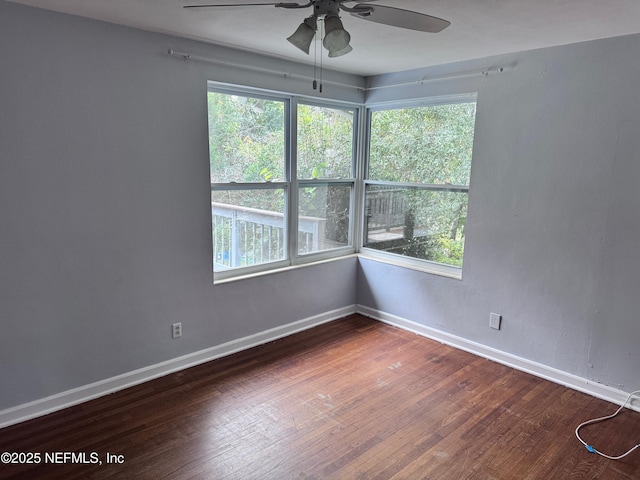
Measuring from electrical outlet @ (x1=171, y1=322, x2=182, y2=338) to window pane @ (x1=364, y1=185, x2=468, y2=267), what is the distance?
207 centimetres

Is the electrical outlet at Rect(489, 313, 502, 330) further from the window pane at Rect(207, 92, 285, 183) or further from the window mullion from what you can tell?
the window pane at Rect(207, 92, 285, 183)

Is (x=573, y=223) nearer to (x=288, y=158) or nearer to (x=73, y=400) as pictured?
(x=288, y=158)

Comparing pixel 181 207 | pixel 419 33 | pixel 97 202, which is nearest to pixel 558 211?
pixel 419 33

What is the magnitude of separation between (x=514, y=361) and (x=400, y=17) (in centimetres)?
262

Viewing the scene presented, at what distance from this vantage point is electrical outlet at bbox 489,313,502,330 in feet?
10.9

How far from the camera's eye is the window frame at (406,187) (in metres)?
3.51

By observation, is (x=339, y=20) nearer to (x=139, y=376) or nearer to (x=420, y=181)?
(x=420, y=181)

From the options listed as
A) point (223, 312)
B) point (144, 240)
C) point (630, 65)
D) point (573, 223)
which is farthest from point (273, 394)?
point (630, 65)

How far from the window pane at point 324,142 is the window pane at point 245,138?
0.22 meters

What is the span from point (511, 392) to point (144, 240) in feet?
8.76

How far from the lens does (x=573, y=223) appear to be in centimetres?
286

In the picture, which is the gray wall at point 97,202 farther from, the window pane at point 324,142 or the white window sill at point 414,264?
the white window sill at point 414,264

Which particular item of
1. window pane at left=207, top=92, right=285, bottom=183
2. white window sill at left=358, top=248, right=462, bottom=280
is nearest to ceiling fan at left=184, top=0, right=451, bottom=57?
window pane at left=207, top=92, right=285, bottom=183

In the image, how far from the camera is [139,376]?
9.59 feet
